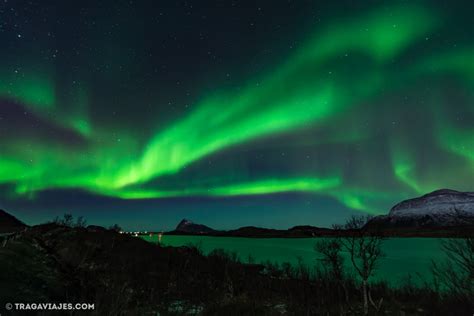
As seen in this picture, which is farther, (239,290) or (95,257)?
(95,257)

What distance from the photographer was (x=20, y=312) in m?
9.16

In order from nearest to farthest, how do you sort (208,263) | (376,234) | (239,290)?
(376,234) → (239,290) → (208,263)

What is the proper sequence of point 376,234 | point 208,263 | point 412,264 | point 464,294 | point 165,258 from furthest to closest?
point 412,264, point 208,263, point 165,258, point 376,234, point 464,294

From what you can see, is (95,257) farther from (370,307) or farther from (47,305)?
(370,307)

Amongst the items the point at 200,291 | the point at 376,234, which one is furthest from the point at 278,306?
the point at 376,234

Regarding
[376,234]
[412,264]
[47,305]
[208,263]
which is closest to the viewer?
[47,305]

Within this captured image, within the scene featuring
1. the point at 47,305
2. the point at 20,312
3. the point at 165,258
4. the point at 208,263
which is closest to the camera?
the point at 20,312

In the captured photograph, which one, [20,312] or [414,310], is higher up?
[20,312]

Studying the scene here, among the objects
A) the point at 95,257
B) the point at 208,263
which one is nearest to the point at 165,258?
the point at 208,263

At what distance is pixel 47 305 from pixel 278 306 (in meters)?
16.8

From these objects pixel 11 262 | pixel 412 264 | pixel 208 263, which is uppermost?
pixel 11 262

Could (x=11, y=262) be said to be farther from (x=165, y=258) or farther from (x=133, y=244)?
(x=133, y=244)

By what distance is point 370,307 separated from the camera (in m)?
22.9

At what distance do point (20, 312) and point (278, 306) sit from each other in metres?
17.7
